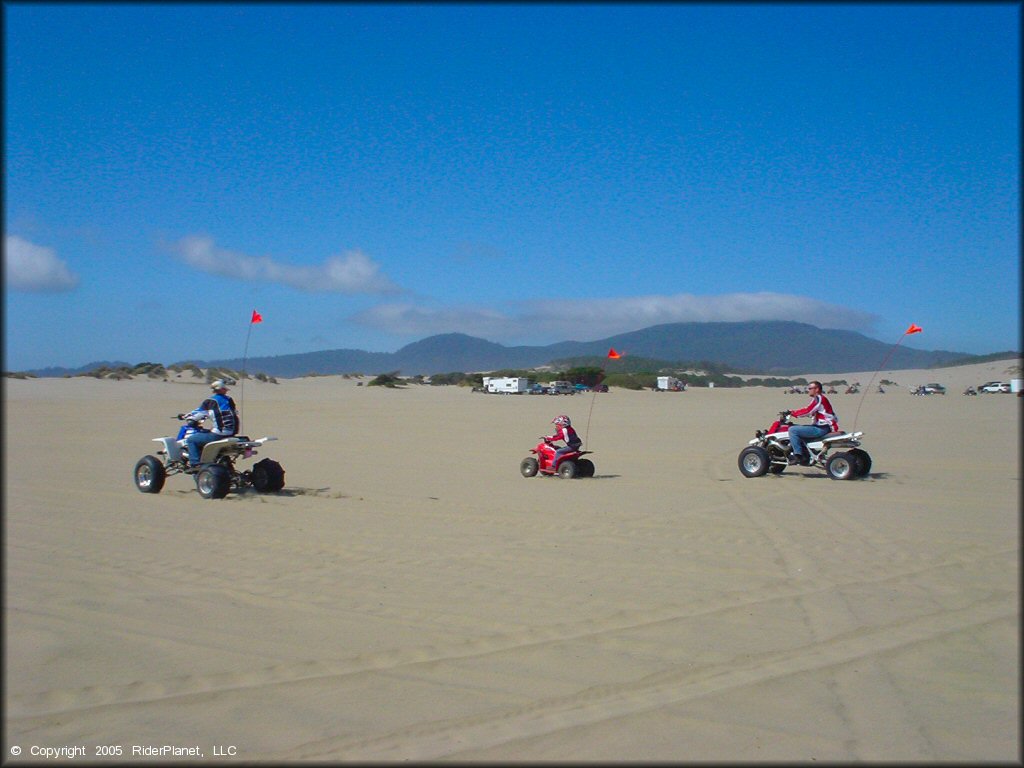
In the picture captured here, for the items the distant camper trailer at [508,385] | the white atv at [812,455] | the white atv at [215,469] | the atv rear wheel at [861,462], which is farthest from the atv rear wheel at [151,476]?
the distant camper trailer at [508,385]

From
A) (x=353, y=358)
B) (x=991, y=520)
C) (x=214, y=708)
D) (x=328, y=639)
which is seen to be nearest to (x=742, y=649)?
(x=328, y=639)

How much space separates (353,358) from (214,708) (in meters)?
63.7

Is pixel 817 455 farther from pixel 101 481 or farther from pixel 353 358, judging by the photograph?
pixel 353 358

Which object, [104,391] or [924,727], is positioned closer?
[924,727]

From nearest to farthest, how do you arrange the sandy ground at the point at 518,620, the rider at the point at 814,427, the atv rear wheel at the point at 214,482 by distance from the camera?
the sandy ground at the point at 518,620 < the atv rear wheel at the point at 214,482 < the rider at the point at 814,427

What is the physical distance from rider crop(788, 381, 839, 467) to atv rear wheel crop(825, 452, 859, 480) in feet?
1.36

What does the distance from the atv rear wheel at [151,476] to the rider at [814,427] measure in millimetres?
11553

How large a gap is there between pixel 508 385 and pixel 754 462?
41471 mm

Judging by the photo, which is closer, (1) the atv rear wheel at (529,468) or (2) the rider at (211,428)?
(2) the rider at (211,428)

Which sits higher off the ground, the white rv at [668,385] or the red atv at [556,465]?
the white rv at [668,385]

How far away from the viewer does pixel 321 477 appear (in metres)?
15.7

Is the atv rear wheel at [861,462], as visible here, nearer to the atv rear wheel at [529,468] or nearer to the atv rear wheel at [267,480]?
the atv rear wheel at [529,468]

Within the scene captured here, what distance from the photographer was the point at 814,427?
15516 millimetres

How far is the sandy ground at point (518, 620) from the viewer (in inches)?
161
